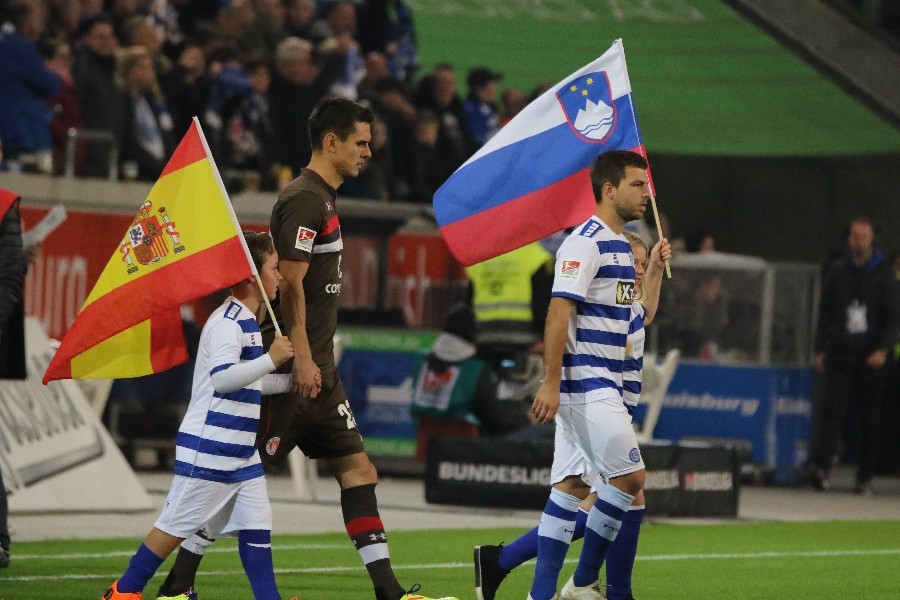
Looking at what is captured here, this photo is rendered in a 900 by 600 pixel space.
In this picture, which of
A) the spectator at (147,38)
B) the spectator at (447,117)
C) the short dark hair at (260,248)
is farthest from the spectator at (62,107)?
the short dark hair at (260,248)

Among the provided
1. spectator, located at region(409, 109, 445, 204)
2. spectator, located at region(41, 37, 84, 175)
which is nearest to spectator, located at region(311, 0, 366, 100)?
spectator, located at region(409, 109, 445, 204)

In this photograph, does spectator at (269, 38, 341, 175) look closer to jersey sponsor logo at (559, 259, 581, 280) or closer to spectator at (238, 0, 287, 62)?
spectator at (238, 0, 287, 62)

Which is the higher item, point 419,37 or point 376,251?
point 419,37

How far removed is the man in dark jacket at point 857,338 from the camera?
58.4ft

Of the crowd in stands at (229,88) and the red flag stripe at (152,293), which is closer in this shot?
the red flag stripe at (152,293)

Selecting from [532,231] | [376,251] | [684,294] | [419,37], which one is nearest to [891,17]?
[419,37]

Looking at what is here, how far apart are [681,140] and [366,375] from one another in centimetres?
717

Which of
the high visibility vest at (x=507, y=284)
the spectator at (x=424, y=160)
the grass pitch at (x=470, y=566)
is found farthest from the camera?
the spectator at (x=424, y=160)

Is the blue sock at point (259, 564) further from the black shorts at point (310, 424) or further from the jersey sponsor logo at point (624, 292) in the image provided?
the jersey sponsor logo at point (624, 292)

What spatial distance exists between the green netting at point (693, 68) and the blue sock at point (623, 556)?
1356cm

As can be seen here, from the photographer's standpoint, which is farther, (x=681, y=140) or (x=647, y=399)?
(x=681, y=140)

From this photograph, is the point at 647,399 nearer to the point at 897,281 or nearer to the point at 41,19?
the point at 897,281

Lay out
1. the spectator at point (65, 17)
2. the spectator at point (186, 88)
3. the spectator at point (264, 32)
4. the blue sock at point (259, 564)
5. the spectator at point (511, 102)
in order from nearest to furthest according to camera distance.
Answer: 1. the blue sock at point (259, 564)
2. the spectator at point (65, 17)
3. the spectator at point (186, 88)
4. the spectator at point (264, 32)
5. the spectator at point (511, 102)

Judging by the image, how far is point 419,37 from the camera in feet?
79.3
